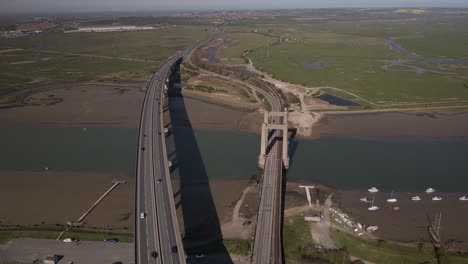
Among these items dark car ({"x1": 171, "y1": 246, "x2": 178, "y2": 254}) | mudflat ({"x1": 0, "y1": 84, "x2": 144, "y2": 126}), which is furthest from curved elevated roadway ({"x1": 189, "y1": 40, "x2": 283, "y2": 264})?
mudflat ({"x1": 0, "y1": 84, "x2": 144, "y2": 126})

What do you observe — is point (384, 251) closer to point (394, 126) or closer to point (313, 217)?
point (313, 217)

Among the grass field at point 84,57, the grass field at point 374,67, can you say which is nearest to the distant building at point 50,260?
the grass field at point 374,67

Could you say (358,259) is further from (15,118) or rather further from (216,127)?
(15,118)

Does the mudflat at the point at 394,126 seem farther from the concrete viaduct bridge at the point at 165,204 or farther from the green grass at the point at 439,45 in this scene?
the green grass at the point at 439,45

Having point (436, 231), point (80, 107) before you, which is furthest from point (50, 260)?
point (80, 107)

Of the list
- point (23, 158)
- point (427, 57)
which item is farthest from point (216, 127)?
point (427, 57)

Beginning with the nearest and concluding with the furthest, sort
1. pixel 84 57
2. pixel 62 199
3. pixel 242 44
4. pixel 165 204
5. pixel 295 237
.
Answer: pixel 165 204 → pixel 295 237 → pixel 62 199 → pixel 84 57 → pixel 242 44

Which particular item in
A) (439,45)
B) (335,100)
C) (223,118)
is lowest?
(223,118)
